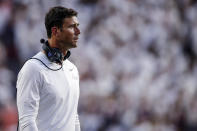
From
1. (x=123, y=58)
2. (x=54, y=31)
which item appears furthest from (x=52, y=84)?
(x=123, y=58)

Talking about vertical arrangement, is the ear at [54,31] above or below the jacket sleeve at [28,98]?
above

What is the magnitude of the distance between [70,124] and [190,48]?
6.03 meters

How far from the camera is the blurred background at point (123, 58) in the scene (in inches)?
239

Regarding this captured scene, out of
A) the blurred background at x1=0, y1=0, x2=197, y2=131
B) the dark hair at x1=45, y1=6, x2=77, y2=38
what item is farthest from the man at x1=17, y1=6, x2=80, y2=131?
the blurred background at x1=0, y1=0, x2=197, y2=131

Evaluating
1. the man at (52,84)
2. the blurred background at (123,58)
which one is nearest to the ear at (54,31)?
the man at (52,84)

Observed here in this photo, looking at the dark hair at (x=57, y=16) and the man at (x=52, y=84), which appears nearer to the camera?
the man at (x=52, y=84)

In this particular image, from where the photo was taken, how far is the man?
114 inches

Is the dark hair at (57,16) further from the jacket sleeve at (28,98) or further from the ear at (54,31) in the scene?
Answer: the jacket sleeve at (28,98)

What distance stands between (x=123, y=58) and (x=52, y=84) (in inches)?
187

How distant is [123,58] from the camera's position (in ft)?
25.4

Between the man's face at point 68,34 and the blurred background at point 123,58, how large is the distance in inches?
105

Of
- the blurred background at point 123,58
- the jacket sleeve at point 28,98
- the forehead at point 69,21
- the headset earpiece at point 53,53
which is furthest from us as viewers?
the blurred background at point 123,58

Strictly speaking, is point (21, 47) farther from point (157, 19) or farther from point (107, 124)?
point (157, 19)

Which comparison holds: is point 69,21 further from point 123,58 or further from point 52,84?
point 123,58
